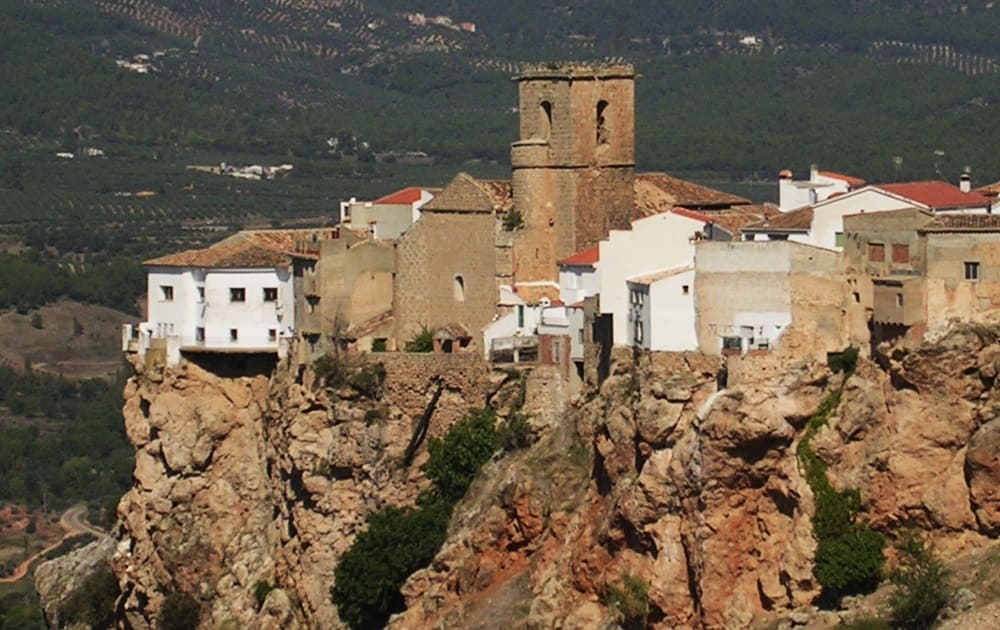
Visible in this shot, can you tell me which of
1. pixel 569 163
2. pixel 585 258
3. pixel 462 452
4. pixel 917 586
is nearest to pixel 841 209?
pixel 585 258

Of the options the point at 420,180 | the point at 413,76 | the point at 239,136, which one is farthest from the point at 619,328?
the point at 413,76

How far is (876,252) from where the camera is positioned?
44.8 meters

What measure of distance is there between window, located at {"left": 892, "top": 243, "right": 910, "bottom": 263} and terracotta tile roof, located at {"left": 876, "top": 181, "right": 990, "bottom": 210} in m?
3.56

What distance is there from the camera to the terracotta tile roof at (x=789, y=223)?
156 feet

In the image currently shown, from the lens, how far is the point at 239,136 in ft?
539

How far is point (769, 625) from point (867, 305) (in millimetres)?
4903

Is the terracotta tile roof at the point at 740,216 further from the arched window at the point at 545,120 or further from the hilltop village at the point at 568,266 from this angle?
the arched window at the point at 545,120

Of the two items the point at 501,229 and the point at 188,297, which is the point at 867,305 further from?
the point at 188,297

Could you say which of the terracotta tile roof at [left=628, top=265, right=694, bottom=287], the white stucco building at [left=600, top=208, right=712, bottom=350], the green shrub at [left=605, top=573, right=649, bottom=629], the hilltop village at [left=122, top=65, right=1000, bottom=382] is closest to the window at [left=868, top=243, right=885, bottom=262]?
the hilltop village at [left=122, top=65, right=1000, bottom=382]

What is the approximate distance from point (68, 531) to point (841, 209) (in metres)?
58.1

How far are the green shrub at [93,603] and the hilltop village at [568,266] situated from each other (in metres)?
5.38

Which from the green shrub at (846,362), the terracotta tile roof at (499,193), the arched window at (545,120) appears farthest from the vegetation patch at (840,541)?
the arched window at (545,120)

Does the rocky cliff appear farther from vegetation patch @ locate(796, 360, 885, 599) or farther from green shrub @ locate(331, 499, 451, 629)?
green shrub @ locate(331, 499, 451, 629)

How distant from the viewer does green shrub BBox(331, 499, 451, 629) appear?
51.7m
